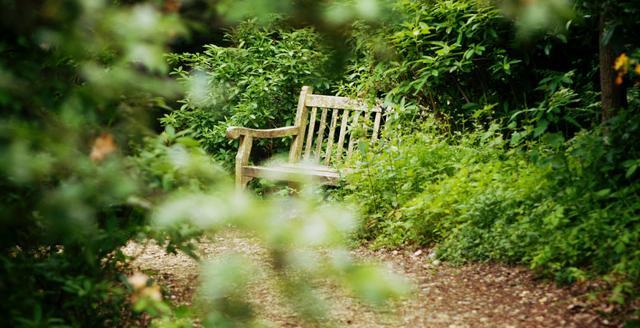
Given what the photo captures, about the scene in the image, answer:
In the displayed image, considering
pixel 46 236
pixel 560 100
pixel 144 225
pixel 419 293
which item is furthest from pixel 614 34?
pixel 46 236

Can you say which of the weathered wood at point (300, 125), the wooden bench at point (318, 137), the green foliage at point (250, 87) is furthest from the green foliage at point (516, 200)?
the green foliage at point (250, 87)

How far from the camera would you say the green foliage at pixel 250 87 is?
22.8 feet

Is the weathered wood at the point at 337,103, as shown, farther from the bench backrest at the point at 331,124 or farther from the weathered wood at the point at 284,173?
the weathered wood at the point at 284,173

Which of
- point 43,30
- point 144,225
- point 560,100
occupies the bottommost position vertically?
point 144,225

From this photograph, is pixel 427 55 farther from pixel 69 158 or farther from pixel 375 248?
pixel 69 158

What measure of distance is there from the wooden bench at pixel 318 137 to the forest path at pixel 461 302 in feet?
4.58

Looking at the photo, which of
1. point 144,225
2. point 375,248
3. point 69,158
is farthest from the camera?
point 375,248

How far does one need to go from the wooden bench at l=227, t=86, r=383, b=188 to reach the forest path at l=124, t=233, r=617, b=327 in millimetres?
1396

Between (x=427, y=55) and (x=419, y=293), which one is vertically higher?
(x=427, y=55)

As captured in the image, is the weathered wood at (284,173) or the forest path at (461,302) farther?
the weathered wood at (284,173)

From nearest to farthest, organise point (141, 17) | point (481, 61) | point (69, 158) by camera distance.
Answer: point (141, 17)
point (69, 158)
point (481, 61)

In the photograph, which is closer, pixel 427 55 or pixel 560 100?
pixel 560 100

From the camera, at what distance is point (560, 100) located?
16.1 feet

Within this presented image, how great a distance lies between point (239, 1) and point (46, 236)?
1.57m
